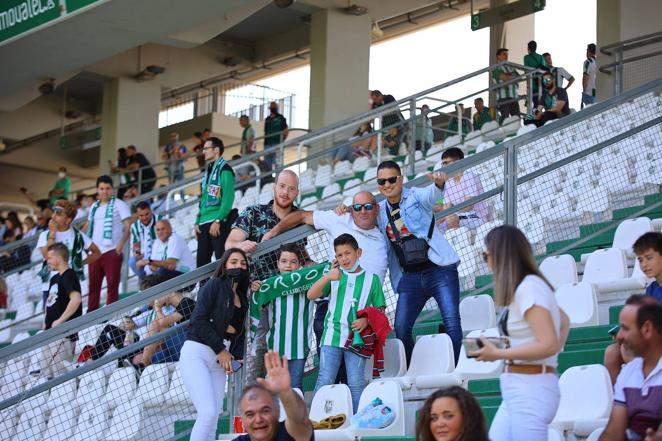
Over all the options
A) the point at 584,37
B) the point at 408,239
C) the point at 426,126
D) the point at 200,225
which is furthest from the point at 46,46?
the point at 408,239

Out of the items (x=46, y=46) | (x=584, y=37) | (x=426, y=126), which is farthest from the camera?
(x=584, y=37)

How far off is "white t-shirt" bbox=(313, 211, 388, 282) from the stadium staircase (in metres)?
0.16

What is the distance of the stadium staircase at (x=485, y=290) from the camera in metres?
7.23

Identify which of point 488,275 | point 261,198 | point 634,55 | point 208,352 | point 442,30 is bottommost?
point 208,352

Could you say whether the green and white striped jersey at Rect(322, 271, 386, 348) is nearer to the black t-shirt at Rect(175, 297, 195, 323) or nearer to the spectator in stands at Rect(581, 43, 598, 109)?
the black t-shirt at Rect(175, 297, 195, 323)

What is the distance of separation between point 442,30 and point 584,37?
381cm

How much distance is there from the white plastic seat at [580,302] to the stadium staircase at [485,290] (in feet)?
0.03

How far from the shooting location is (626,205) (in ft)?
30.7

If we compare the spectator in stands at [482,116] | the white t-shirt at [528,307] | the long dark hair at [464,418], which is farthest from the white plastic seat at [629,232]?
the spectator in stands at [482,116]

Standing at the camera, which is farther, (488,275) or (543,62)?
(543,62)

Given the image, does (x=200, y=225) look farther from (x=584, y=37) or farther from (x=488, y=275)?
(x=584, y=37)

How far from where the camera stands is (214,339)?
7070 mm

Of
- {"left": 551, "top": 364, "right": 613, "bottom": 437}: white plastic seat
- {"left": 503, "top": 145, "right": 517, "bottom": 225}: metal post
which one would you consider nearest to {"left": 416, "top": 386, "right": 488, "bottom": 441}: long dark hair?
{"left": 551, "top": 364, "right": 613, "bottom": 437}: white plastic seat

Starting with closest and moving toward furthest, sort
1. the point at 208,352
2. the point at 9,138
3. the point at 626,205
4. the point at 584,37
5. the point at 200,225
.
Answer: the point at 208,352
the point at 626,205
the point at 200,225
the point at 584,37
the point at 9,138
